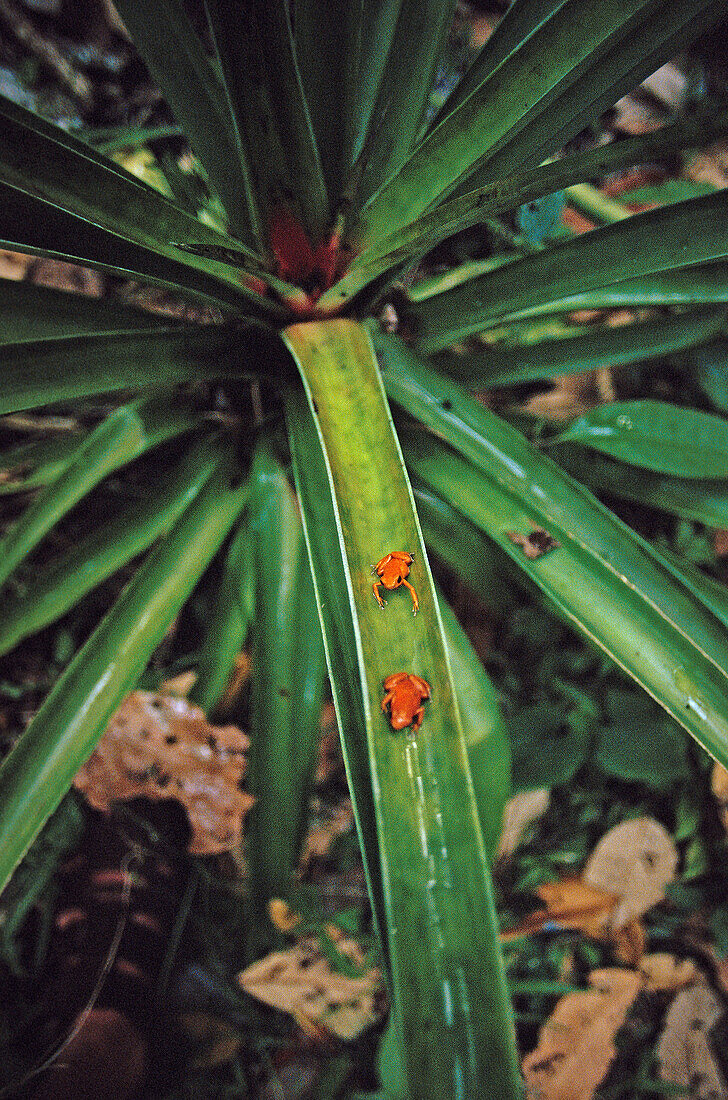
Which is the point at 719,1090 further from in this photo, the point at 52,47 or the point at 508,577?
the point at 52,47

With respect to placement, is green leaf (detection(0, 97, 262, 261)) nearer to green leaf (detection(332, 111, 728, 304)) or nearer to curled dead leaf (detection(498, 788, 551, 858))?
green leaf (detection(332, 111, 728, 304))

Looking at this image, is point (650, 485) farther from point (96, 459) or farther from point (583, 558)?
point (96, 459)

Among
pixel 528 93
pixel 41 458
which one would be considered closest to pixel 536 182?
pixel 528 93

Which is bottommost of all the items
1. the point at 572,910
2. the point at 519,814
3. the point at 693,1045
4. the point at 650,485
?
the point at 693,1045

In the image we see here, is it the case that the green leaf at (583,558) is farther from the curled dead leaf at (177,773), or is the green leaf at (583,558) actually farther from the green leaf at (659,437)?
the curled dead leaf at (177,773)

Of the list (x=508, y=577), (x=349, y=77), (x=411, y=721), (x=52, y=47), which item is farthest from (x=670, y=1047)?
(x=52, y=47)

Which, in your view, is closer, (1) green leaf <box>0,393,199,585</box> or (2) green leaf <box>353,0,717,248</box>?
(2) green leaf <box>353,0,717,248</box>

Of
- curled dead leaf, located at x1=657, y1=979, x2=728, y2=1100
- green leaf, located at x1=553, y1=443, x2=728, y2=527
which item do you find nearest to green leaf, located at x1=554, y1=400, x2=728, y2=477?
green leaf, located at x1=553, y1=443, x2=728, y2=527
